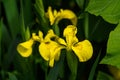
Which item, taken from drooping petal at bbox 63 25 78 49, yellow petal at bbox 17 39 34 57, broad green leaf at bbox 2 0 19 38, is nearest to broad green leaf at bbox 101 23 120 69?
drooping petal at bbox 63 25 78 49

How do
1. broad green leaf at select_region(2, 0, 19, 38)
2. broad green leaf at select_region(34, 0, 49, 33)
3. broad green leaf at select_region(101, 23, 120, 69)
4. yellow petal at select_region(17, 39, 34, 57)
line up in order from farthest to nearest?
broad green leaf at select_region(2, 0, 19, 38), broad green leaf at select_region(34, 0, 49, 33), yellow petal at select_region(17, 39, 34, 57), broad green leaf at select_region(101, 23, 120, 69)

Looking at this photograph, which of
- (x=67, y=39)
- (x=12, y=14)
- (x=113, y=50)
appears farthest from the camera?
(x=12, y=14)

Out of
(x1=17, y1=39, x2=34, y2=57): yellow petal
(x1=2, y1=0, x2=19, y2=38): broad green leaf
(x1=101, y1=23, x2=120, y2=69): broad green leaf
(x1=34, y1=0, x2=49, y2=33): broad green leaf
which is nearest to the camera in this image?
(x1=101, y1=23, x2=120, y2=69): broad green leaf

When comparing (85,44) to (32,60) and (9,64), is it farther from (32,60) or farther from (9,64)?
(9,64)

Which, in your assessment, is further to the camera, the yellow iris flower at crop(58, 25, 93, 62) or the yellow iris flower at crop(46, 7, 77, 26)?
the yellow iris flower at crop(46, 7, 77, 26)

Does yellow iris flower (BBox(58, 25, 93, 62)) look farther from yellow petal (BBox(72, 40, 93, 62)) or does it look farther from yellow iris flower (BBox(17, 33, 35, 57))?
yellow iris flower (BBox(17, 33, 35, 57))

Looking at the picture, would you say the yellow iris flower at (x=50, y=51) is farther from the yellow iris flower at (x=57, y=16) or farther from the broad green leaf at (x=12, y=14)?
the broad green leaf at (x=12, y=14)

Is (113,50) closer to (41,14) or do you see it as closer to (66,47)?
(66,47)

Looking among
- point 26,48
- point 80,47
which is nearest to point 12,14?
point 26,48
